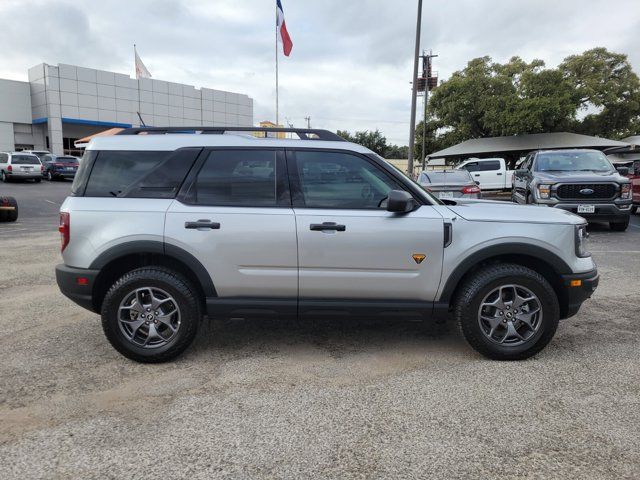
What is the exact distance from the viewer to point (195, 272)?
12.5 ft

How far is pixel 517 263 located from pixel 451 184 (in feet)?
25.7

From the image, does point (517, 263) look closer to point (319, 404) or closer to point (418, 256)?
point (418, 256)

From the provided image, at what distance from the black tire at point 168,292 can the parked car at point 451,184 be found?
7.79m

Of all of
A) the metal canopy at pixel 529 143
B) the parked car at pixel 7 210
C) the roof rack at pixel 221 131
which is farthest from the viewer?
the metal canopy at pixel 529 143

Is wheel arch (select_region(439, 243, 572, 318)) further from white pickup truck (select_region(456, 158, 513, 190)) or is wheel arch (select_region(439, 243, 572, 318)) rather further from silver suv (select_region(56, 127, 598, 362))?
white pickup truck (select_region(456, 158, 513, 190))

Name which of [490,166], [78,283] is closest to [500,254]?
[78,283]

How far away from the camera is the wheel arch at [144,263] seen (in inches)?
149

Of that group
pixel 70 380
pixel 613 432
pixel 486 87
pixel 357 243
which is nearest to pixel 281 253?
pixel 357 243

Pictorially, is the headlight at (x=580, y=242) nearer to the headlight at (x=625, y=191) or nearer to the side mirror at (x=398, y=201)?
the side mirror at (x=398, y=201)

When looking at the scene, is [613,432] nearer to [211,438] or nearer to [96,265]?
[211,438]

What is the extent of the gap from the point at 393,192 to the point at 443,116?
3481 cm

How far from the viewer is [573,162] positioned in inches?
435

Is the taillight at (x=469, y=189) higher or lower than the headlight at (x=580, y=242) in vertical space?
higher

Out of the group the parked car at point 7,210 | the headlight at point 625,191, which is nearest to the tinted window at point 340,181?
the headlight at point 625,191
